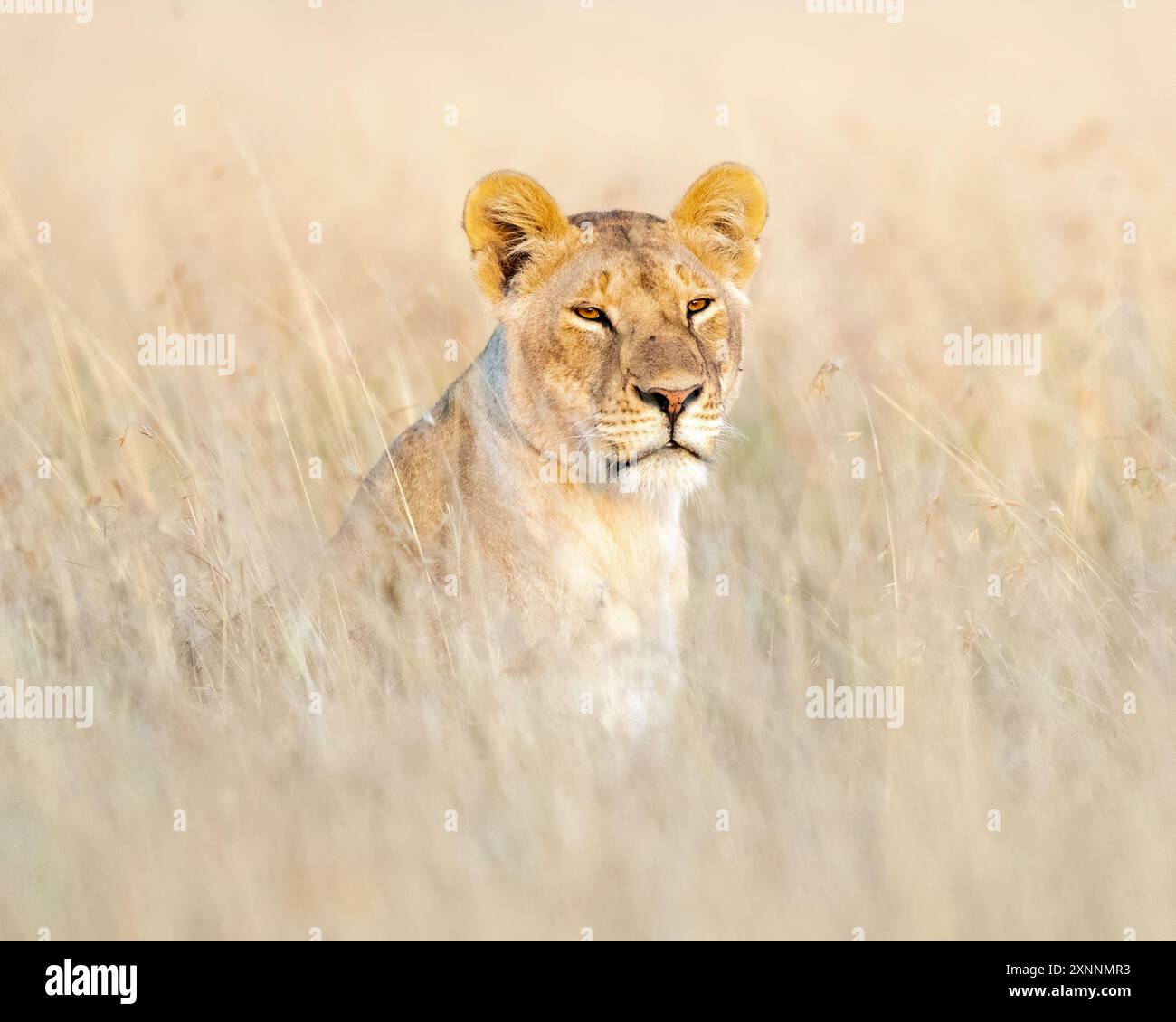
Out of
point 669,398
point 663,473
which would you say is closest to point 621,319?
point 669,398

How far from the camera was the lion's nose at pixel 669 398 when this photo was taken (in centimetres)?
484

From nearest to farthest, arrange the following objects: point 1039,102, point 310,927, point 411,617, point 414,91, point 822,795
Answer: point 310,927, point 822,795, point 411,617, point 1039,102, point 414,91

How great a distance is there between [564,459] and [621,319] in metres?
0.52

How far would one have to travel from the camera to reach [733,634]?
17.5ft

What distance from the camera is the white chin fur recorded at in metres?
4.92

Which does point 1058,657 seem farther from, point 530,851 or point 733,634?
point 530,851

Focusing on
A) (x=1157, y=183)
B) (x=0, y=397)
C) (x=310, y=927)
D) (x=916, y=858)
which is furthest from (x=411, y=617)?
(x=1157, y=183)

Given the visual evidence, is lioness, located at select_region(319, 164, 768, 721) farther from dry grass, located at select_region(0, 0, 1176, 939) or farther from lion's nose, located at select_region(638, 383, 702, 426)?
dry grass, located at select_region(0, 0, 1176, 939)

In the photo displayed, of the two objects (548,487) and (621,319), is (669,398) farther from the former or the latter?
(548,487)

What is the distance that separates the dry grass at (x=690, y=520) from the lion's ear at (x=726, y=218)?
125 cm

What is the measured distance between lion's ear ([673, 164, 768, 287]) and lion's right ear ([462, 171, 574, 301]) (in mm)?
524

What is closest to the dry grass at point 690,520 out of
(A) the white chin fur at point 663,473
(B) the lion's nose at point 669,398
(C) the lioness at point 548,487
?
(C) the lioness at point 548,487

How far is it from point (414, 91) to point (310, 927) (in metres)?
12.0

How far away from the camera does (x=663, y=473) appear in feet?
16.2
